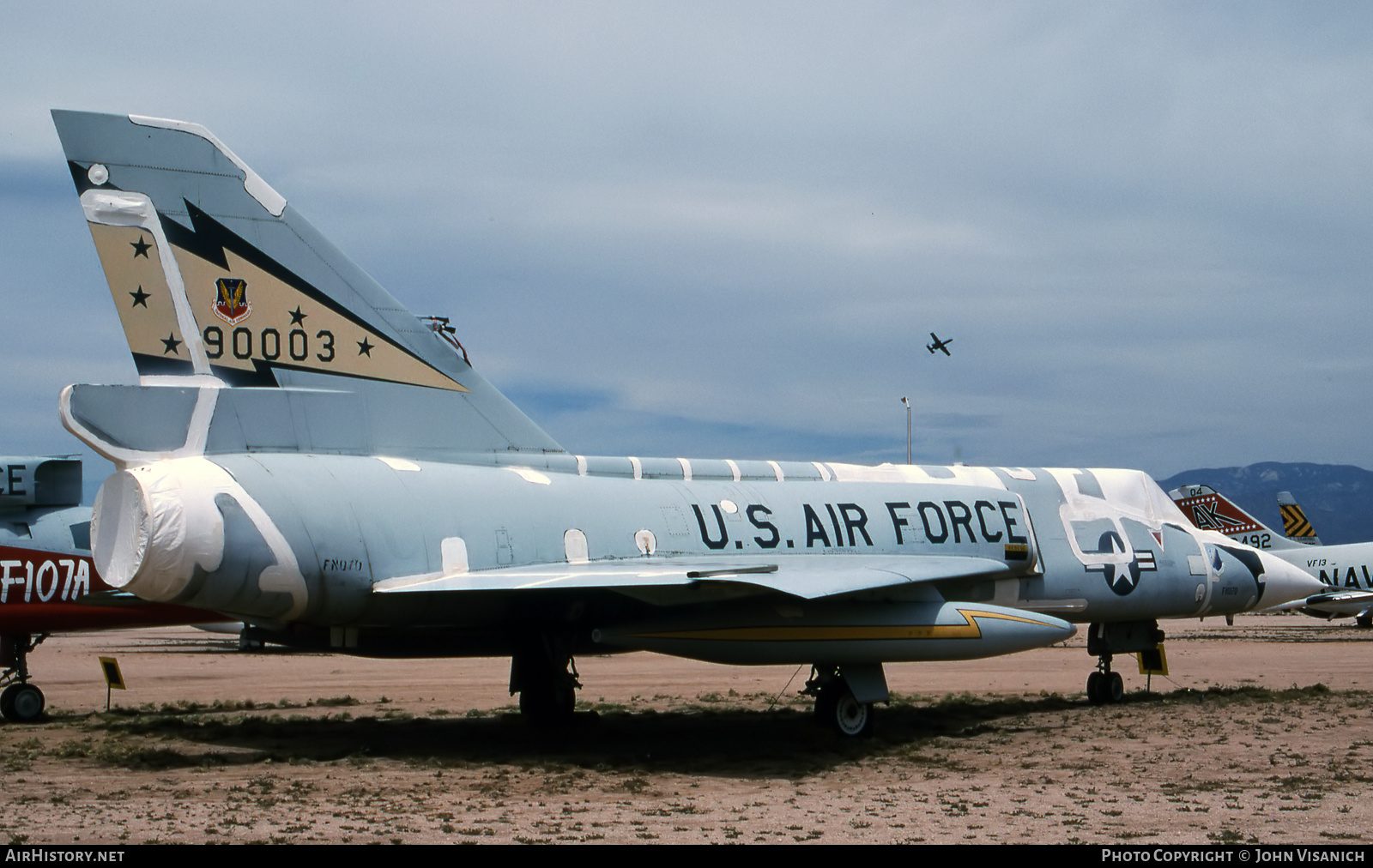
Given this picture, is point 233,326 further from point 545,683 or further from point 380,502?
point 545,683

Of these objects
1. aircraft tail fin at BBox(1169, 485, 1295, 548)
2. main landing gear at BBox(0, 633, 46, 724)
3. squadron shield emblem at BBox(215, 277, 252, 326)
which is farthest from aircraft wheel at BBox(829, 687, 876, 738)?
aircraft tail fin at BBox(1169, 485, 1295, 548)

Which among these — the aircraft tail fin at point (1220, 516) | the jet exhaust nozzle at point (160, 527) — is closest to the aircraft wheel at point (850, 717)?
the jet exhaust nozzle at point (160, 527)

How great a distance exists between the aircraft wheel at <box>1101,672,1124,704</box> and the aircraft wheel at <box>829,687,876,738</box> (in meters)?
5.15

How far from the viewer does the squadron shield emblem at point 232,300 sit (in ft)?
37.3

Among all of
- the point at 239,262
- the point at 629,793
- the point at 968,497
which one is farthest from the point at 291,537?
the point at 968,497

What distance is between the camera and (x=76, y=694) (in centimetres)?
2025

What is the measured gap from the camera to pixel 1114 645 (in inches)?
647

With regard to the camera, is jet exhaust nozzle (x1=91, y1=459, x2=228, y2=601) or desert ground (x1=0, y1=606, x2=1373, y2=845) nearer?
desert ground (x1=0, y1=606, x2=1373, y2=845)

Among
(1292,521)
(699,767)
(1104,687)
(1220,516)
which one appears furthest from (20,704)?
(1292,521)

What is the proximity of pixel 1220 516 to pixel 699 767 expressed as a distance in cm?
3229

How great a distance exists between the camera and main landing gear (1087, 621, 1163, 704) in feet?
53.9

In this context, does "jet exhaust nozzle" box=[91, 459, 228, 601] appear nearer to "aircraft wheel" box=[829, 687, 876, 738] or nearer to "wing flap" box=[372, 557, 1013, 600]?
"wing flap" box=[372, 557, 1013, 600]

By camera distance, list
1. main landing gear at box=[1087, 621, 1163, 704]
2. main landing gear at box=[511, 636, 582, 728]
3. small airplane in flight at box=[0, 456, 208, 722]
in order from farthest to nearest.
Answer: main landing gear at box=[1087, 621, 1163, 704], small airplane in flight at box=[0, 456, 208, 722], main landing gear at box=[511, 636, 582, 728]

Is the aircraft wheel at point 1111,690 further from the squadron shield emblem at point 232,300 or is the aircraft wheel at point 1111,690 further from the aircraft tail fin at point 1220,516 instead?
the aircraft tail fin at point 1220,516
